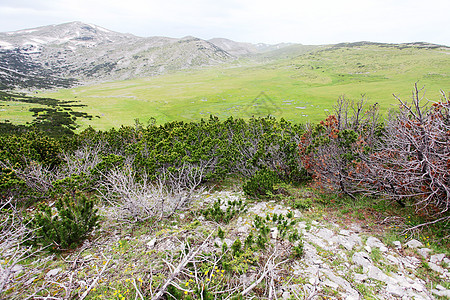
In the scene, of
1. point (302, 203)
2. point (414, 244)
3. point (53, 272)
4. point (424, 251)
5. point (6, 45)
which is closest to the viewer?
point (53, 272)

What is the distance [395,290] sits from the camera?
329cm

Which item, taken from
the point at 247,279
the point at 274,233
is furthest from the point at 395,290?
the point at 247,279

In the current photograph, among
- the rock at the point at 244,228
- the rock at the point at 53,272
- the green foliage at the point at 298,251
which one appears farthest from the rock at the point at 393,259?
the rock at the point at 53,272

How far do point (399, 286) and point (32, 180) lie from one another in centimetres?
1006

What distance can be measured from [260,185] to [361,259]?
3.28 m

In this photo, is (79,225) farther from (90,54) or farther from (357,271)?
(90,54)

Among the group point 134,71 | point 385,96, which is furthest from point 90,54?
point 385,96

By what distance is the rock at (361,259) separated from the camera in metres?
3.84

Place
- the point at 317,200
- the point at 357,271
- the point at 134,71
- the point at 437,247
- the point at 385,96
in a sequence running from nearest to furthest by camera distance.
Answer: the point at 357,271
the point at 437,247
the point at 317,200
the point at 385,96
the point at 134,71

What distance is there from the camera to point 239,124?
1076cm

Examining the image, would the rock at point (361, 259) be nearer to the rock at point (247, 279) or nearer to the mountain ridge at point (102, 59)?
the rock at point (247, 279)

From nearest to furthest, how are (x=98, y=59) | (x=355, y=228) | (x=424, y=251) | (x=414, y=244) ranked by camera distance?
1. (x=424, y=251)
2. (x=414, y=244)
3. (x=355, y=228)
4. (x=98, y=59)

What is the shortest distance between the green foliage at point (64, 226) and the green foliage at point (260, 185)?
4178 millimetres

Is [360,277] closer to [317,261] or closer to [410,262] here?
[317,261]
